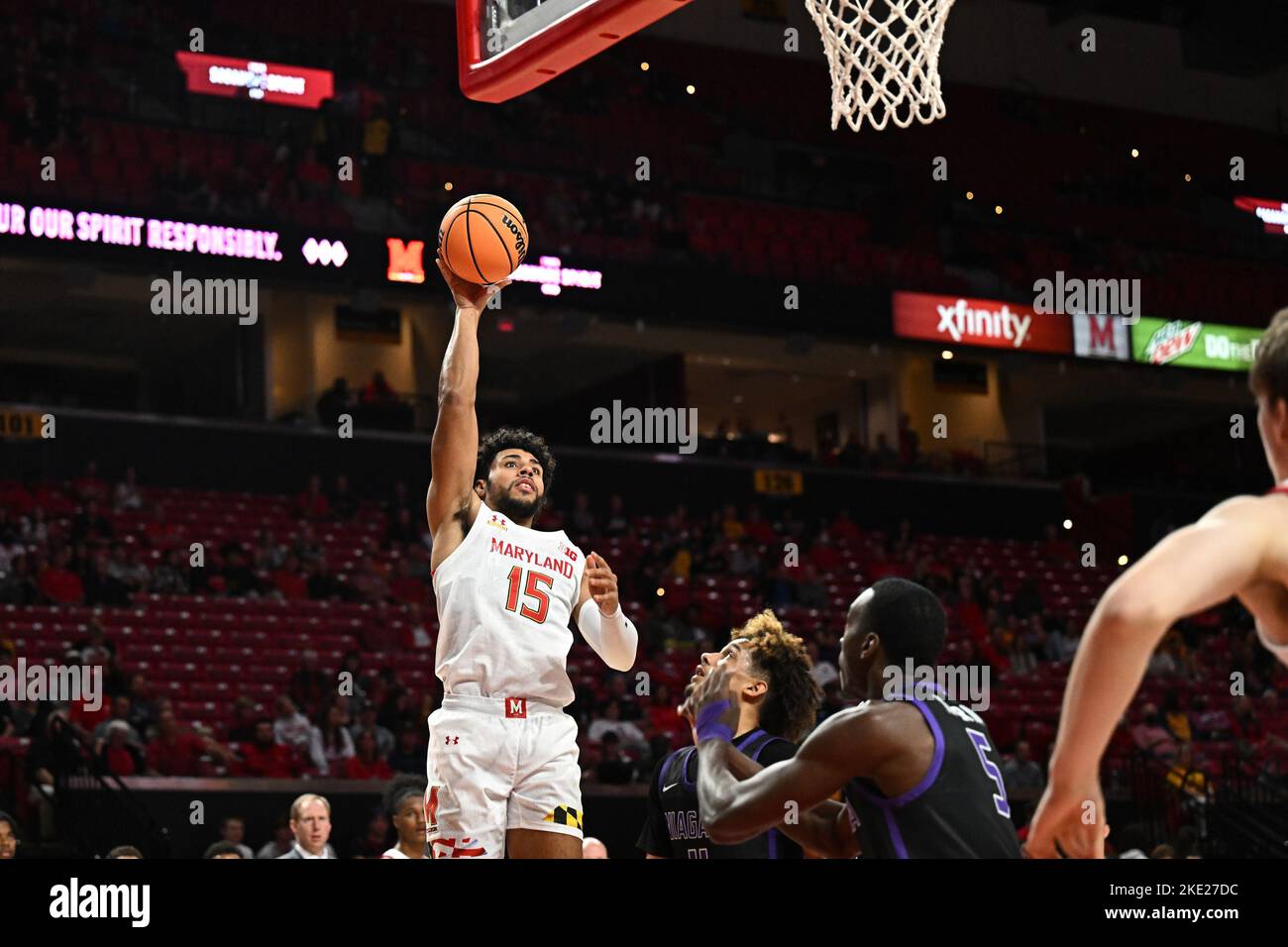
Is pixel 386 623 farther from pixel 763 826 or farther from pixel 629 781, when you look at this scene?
pixel 763 826

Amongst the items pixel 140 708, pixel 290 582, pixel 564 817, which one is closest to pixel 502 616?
pixel 564 817

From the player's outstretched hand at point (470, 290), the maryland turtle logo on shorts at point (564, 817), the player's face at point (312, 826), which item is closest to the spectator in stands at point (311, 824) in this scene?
the player's face at point (312, 826)

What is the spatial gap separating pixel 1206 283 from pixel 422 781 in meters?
18.3

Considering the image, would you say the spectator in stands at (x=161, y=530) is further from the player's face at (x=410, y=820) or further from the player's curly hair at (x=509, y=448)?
the player's curly hair at (x=509, y=448)

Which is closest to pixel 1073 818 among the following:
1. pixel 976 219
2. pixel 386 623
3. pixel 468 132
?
pixel 386 623

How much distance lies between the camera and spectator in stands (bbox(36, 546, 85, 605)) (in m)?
14.5

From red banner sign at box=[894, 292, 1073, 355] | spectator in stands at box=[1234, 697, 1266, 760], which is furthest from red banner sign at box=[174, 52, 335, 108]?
spectator in stands at box=[1234, 697, 1266, 760]

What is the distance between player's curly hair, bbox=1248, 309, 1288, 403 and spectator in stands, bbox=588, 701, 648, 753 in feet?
36.2

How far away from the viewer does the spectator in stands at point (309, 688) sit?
1334 cm

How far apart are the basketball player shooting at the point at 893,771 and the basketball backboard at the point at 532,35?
2375 mm

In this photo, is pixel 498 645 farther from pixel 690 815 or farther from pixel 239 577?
pixel 239 577

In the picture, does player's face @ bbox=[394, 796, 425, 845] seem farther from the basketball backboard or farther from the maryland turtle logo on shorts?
the basketball backboard

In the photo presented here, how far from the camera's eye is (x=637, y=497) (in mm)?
20062

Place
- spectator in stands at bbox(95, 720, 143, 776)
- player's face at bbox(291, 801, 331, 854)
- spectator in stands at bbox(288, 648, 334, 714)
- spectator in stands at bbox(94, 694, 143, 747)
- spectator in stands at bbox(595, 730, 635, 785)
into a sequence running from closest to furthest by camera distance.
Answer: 1. player's face at bbox(291, 801, 331, 854)
2. spectator in stands at bbox(95, 720, 143, 776)
3. spectator in stands at bbox(94, 694, 143, 747)
4. spectator in stands at bbox(595, 730, 635, 785)
5. spectator in stands at bbox(288, 648, 334, 714)
